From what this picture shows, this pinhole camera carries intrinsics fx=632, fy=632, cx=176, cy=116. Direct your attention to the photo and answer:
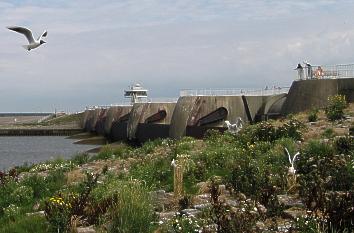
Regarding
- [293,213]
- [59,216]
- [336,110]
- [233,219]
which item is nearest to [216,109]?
[336,110]

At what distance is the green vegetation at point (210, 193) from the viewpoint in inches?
333

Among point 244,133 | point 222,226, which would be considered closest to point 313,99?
point 244,133

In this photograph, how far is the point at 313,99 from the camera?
33.9 m

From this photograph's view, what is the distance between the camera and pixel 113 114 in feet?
234

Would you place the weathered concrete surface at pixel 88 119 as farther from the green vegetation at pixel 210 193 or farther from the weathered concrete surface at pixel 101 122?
the green vegetation at pixel 210 193

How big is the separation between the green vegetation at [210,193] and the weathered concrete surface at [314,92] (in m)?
14.7

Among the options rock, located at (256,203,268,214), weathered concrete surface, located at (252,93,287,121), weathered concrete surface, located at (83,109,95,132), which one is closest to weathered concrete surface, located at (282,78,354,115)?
weathered concrete surface, located at (252,93,287,121)

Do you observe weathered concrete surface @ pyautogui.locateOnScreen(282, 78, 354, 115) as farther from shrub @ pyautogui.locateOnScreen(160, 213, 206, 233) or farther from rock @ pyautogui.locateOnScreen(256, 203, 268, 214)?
shrub @ pyautogui.locateOnScreen(160, 213, 206, 233)

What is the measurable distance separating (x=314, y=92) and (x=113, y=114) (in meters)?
40.2

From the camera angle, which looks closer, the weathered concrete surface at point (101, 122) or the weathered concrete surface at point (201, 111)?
the weathered concrete surface at point (201, 111)

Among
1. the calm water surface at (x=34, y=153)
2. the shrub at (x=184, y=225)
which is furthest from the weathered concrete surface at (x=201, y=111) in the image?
the shrub at (x=184, y=225)

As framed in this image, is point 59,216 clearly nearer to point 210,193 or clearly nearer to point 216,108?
point 210,193

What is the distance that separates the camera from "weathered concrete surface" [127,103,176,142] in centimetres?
5074

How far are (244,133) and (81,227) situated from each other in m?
11.9
